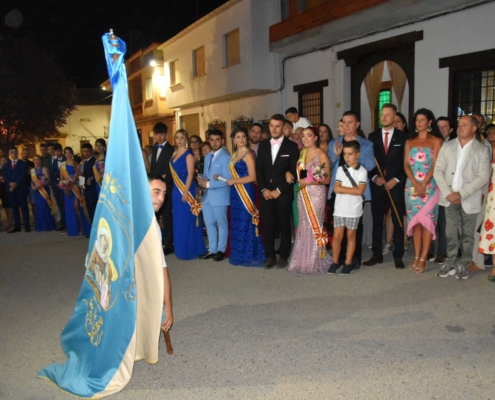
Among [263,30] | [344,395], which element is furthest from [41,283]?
[263,30]

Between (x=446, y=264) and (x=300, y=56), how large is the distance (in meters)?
9.43

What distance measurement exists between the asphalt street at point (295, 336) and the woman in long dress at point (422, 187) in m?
0.39

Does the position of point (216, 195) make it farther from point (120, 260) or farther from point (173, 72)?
point (173, 72)

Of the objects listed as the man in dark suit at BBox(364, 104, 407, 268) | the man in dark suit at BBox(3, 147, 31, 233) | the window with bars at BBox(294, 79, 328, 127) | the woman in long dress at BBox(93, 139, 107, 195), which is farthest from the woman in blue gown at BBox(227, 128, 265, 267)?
the window with bars at BBox(294, 79, 328, 127)

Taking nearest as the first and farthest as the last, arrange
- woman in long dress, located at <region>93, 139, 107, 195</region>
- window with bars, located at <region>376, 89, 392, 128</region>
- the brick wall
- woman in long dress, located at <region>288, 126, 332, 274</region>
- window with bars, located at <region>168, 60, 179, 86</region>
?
woman in long dress, located at <region>288, 126, 332, 274</region> < woman in long dress, located at <region>93, 139, 107, 195</region> < the brick wall < window with bars, located at <region>376, 89, 392, 128</region> < window with bars, located at <region>168, 60, 179, 86</region>

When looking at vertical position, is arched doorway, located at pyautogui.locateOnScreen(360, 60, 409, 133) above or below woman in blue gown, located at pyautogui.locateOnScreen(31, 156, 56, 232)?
above

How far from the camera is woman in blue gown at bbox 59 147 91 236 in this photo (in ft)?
31.9

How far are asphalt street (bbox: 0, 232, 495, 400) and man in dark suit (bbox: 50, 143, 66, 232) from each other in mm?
4354

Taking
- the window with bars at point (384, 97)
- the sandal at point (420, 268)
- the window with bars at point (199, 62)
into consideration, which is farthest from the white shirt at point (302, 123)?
the window with bars at point (199, 62)

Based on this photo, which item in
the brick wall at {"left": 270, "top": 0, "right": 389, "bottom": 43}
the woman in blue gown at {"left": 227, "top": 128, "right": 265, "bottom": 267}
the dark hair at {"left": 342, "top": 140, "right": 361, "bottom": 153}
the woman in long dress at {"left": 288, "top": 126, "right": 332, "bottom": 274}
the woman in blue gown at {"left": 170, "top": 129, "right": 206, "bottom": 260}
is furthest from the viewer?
the brick wall at {"left": 270, "top": 0, "right": 389, "bottom": 43}

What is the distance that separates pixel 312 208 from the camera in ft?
19.8

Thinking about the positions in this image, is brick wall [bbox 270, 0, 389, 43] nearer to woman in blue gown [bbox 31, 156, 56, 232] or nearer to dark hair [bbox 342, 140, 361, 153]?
dark hair [bbox 342, 140, 361, 153]

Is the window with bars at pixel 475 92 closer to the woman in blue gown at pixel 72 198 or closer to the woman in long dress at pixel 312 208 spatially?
the woman in long dress at pixel 312 208

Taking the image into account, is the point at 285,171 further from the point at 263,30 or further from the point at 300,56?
the point at 263,30
